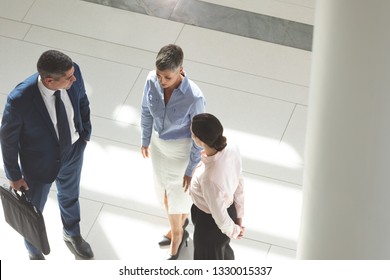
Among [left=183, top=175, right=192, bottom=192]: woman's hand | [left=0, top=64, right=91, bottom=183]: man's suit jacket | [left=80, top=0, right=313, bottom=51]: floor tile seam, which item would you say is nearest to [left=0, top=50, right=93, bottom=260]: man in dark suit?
[left=0, top=64, right=91, bottom=183]: man's suit jacket

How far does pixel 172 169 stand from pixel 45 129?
0.79 metres

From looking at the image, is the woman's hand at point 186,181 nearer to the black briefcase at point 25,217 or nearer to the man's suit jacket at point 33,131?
the man's suit jacket at point 33,131

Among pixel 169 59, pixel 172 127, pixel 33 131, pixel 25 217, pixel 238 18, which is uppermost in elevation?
pixel 238 18

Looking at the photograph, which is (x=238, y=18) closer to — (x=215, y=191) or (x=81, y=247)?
(x=81, y=247)

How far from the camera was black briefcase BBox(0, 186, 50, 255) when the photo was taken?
3.47 m

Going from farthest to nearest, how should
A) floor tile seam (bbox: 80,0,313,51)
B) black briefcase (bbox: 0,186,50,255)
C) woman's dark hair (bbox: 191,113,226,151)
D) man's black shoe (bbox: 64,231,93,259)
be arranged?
floor tile seam (bbox: 80,0,313,51), man's black shoe (bbox: 64,231,93,259), black briefcase (bbox: 0,186,50,255), woman's dark hair (bbox: 191,113,226,151)

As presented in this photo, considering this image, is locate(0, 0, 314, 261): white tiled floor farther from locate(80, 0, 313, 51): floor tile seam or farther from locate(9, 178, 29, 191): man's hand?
locate(9, 178, 29, 191): man's hand

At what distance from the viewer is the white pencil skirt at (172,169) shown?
3619 mm

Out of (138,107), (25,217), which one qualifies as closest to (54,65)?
A: (25,217)

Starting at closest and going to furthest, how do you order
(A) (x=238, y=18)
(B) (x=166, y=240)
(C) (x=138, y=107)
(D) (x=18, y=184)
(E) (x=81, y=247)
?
(D) (x=18, y=184), (E) (x=81, y=247), (B) (x=166, y=240), (C) (x=138, y=107), (A) (x=238, y=18)

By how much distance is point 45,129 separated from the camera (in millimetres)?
3322

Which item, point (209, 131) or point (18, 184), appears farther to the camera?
point (18, 184)

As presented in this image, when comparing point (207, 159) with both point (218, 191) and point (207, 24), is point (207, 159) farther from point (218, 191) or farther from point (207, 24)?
point (207, 24)

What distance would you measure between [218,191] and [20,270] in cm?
179
